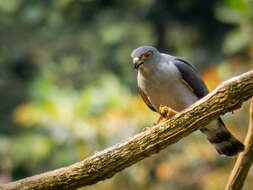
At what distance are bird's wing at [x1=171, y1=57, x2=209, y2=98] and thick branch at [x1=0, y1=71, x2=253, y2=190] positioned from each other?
0.95m

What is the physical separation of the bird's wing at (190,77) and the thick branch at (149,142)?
3.13 feet

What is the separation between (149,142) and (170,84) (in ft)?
2.99

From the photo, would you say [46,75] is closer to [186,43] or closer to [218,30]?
[186,43]

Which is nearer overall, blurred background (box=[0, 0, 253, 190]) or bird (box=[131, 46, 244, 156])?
bird (box=[131, 46, 244, 156])

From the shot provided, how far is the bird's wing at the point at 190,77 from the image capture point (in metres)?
3.94

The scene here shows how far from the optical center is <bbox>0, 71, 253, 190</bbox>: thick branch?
2.95 metres

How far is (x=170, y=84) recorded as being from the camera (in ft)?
12.6

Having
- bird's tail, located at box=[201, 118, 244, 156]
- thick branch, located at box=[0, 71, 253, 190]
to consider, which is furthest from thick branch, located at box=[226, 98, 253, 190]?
thick branch, located at box=[0, 71, 253, 190]

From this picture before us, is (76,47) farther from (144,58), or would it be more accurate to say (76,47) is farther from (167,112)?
(167,112)

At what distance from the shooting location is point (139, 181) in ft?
25.6

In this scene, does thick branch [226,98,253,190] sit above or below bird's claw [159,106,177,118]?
below

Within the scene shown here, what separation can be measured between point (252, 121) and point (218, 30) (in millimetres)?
10216

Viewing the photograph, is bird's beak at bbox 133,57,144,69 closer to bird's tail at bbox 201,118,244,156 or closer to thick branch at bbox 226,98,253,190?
bird's tail at bbox 201,118,244,156

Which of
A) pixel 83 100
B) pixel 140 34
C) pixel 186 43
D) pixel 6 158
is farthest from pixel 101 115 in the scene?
pixel 186 43
